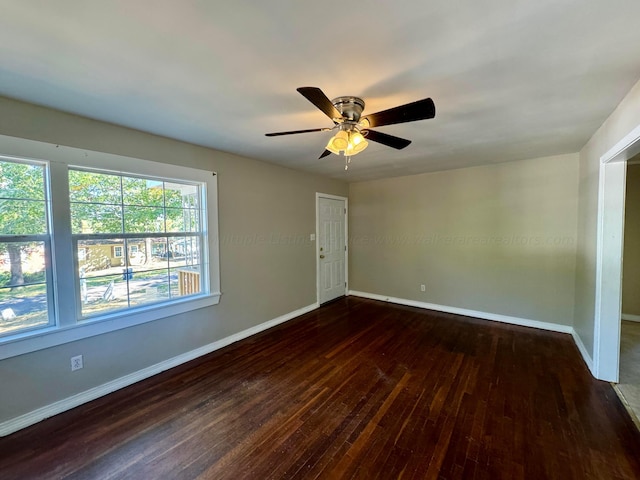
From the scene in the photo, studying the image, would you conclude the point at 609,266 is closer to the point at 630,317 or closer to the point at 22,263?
the point at 630,317

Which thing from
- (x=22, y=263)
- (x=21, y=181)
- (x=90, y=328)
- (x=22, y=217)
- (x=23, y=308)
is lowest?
(x=90, y=328)

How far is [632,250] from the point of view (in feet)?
12.7

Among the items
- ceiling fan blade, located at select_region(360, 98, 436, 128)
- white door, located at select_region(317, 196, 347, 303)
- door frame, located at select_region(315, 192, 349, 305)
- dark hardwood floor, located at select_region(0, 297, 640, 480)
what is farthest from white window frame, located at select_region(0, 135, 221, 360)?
white door, located at select_region(317, 196, 347, 303)

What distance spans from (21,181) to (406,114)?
273cm

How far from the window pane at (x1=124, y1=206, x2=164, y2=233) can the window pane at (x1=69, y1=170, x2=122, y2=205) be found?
14 centimetres

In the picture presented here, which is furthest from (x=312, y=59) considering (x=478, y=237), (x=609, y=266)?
(x=478, y=237)

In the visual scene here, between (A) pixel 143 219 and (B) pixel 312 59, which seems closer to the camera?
(B) pixel 312 59

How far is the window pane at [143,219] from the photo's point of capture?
2512 mm

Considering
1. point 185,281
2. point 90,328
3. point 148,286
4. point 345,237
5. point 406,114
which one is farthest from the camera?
point 345,237

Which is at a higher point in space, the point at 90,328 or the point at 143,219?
the point at 143,219

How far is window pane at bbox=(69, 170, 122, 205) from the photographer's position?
86.7 inches

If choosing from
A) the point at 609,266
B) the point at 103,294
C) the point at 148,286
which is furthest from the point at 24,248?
the point at 609,266

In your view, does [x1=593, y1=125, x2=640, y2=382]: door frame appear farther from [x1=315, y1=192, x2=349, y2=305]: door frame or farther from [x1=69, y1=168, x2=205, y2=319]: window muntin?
[x1=69, y1=168, x2=205, y2=319]: window muntin

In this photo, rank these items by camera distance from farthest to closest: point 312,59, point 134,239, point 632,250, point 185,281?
point 632,250 → point 185,281 → point 134,239 → point 312,59
